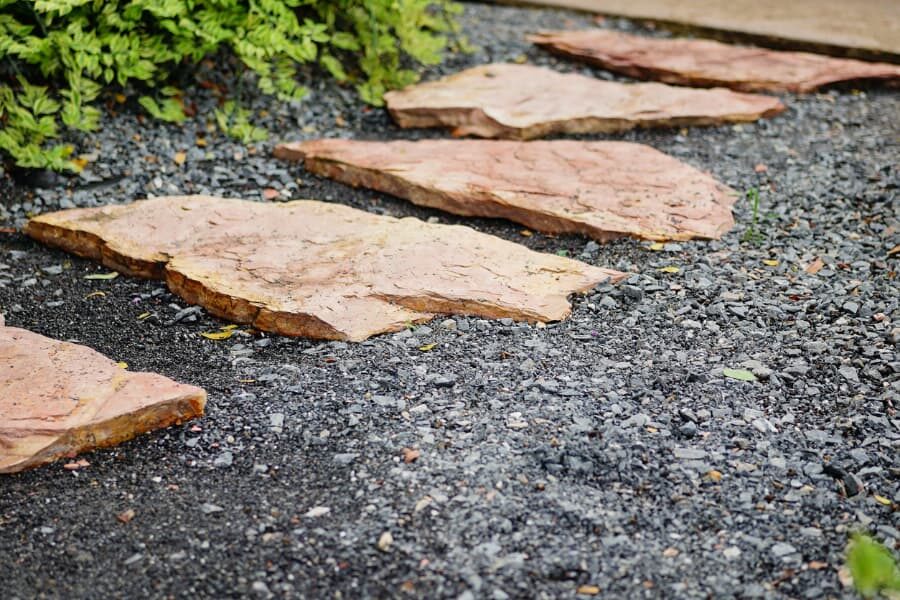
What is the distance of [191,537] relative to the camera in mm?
2049

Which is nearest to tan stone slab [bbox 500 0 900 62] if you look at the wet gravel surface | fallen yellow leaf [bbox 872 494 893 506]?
the wet gravel surface

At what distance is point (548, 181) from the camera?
3.69 metres

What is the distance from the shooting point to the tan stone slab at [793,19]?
5.12 m

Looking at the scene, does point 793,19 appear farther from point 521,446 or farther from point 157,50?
point 521,446

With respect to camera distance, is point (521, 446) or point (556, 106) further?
point (556, 106)

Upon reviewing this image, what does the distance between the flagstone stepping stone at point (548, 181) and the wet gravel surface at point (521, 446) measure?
109 mm

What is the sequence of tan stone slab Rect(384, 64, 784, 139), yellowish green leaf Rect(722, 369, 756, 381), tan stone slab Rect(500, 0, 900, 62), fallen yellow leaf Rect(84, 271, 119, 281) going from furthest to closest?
tan stone slab Rect(500, 0, 900, 62) → tan stone slab Rect(384, 64, 784, 139) → fallen yellow leaf Rect(84, 271, 119, 281) → yellowish green leaf Rect(722, 369, 756, 381)

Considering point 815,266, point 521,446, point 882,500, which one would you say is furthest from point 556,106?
point 882,500

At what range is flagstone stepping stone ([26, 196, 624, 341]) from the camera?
9.36ft

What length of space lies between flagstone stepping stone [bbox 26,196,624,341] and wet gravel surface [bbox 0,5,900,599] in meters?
0.07

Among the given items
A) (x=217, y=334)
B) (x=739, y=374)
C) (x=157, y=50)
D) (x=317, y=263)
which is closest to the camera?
(x=739, y=374)

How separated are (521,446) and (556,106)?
7.99ft

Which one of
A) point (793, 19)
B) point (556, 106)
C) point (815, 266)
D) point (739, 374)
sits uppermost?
point (793, 19)

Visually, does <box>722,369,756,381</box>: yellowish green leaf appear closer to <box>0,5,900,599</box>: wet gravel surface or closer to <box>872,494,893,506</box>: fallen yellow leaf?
<box>0,5,900,599</box>: wet gravel surface
